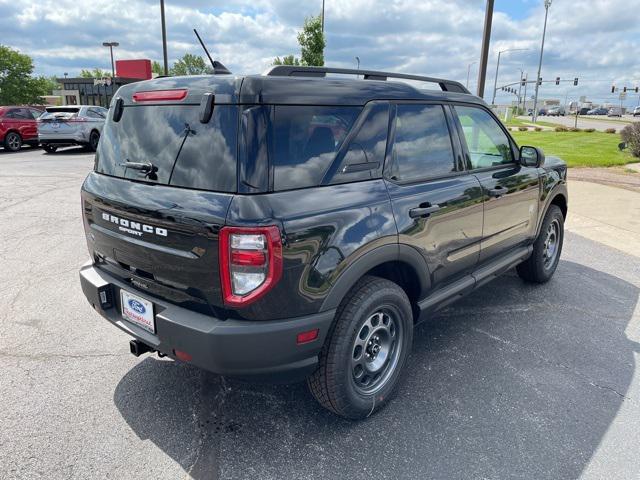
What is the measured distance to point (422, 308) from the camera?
307 centimetres

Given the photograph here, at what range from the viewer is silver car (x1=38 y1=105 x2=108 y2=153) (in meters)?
15.9

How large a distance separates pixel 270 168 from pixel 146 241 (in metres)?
0.81

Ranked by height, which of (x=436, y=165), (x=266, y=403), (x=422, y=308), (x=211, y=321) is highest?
(x=436, y=165)

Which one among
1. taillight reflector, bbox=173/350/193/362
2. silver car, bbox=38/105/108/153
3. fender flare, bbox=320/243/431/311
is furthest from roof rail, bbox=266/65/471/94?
silver car, bbox=38/105/108/153

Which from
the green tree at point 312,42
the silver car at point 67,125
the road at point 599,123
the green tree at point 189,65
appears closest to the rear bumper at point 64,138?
the silver car at point 67,125

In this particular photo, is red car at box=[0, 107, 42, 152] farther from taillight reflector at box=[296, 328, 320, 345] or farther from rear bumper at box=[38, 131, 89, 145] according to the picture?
taillight reflector at box=[296, 328, 320, 345]

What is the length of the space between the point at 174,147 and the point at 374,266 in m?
1.24

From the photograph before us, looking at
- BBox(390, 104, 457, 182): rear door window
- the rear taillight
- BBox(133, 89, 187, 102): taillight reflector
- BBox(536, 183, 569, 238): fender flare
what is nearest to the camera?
the rear taillight

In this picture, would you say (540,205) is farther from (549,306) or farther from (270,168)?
(270,168)

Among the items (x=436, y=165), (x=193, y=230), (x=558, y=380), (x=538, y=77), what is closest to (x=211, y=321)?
(x=193, y=230)

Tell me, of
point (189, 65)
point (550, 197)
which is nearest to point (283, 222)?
point (550, 197)

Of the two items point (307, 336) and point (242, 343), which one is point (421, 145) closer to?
point (307, 336)

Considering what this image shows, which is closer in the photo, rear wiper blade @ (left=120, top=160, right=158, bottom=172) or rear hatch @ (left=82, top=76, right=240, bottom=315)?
rear hatch @ (left=82, top=76, right=240, bottom=315)

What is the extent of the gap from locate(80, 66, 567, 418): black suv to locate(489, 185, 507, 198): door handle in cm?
33
